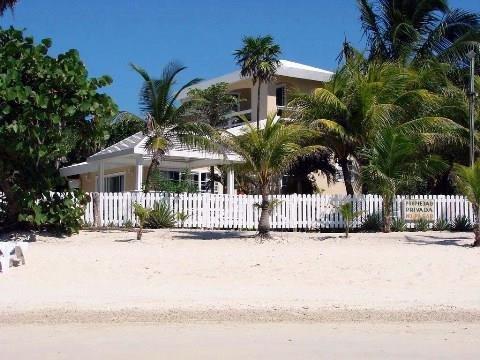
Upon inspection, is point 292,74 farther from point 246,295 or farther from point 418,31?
point 246,295

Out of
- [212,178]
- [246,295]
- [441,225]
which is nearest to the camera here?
[246,295]

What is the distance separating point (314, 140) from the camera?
72.2 feet

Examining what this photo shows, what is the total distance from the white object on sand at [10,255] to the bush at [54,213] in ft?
10.3

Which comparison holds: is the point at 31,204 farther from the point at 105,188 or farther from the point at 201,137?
the point at 105,188

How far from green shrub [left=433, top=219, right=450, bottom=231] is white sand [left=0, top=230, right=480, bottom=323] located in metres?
2.60

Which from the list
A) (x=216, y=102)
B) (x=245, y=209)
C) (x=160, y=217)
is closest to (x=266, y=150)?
(x=245, y=209)

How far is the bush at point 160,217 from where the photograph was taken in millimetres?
19984

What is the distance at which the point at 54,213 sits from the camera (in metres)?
17.7

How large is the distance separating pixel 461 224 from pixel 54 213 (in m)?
11.6

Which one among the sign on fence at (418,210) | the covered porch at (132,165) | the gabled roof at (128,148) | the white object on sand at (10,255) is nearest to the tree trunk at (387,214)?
the sign on fence at (418,210)

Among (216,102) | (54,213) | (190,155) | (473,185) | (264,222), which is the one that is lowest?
(264,222)

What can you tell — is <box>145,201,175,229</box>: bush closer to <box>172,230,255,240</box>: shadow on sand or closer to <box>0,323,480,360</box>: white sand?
<box>172,230,255,240</box>: shadow on sand

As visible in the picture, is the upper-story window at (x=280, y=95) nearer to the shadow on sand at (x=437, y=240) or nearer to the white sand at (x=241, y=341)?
the shadow on sand at (x=437, y=240)

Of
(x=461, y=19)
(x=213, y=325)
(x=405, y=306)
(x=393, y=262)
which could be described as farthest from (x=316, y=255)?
(x=461, y=19)
